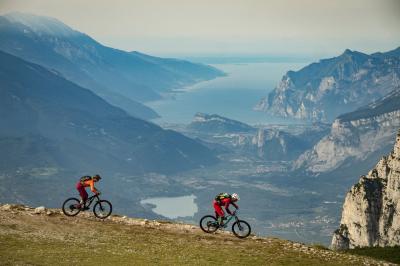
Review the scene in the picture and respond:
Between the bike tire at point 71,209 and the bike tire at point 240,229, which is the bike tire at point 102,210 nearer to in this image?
the bike tire at point 71,209

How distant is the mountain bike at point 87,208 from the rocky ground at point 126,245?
2.24 feet

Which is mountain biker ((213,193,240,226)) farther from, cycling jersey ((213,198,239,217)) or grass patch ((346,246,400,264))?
grass patch ((346,246,400,264))

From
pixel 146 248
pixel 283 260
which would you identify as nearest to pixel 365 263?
pixel 283 260

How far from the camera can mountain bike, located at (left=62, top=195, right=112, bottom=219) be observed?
66.3 meters

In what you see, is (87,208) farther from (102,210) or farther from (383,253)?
(383,253)

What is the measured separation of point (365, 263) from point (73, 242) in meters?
26.5

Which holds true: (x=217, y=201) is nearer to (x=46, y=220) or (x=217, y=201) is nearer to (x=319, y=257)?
(x=319, y=257)

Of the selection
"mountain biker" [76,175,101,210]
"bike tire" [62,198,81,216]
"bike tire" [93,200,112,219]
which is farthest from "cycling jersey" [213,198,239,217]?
"bike tire" [62,198,81,216]

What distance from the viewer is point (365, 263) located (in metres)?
58.9

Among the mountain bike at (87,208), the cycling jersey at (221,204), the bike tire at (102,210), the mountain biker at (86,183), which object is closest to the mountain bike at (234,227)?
the cycling jersey at (221,204)

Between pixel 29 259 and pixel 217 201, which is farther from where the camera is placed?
pixel 217 201

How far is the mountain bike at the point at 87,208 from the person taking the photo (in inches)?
2612

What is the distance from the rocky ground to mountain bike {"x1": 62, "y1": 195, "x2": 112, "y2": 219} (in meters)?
0.68

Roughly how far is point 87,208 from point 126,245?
958 cm
